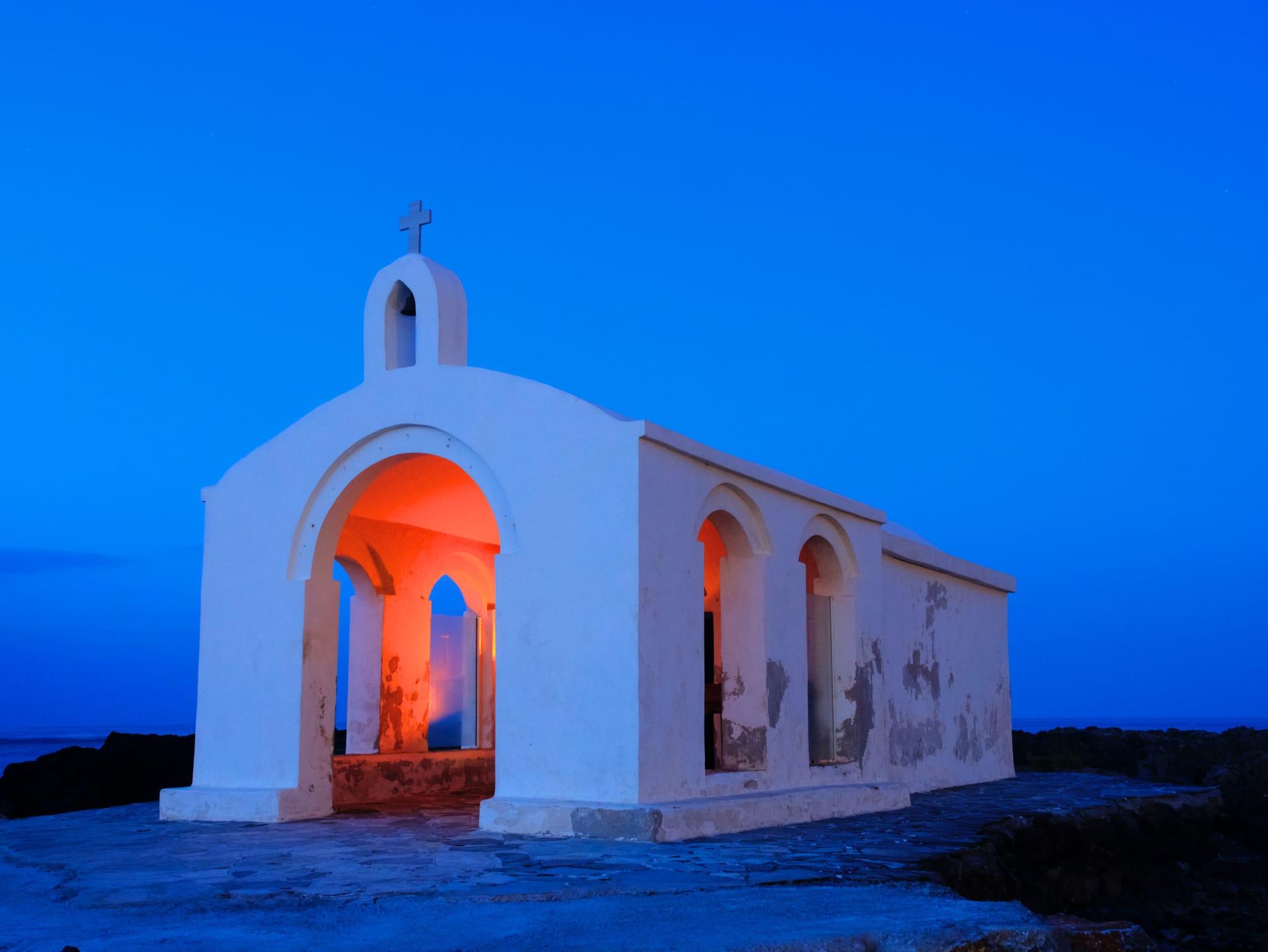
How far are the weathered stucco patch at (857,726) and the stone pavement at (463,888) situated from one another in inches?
69.2

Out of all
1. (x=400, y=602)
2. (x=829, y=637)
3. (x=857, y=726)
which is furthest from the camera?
(x=400, y=602)

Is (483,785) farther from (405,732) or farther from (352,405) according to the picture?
(352,405)

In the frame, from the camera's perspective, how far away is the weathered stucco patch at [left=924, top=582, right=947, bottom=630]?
15047 mm

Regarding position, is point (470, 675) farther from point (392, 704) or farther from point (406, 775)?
→ point (406, 775)

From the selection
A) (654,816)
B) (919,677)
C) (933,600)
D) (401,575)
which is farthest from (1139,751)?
(654,816)

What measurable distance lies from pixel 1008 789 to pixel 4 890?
36.6ft

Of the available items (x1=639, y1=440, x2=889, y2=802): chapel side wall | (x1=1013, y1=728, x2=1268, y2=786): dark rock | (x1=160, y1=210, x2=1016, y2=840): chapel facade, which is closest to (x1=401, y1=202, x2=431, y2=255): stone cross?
(x1=160, y1=210, x2=1016, y2=840): chapel facade

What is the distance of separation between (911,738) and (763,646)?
173 inches

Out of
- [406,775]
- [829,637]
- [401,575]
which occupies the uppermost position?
[401,575]

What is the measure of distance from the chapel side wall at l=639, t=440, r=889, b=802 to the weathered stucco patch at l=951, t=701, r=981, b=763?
3.23 metres

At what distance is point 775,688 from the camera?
10812 millimetres

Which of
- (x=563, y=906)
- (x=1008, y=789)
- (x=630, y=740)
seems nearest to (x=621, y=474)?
(x=630, y=740)

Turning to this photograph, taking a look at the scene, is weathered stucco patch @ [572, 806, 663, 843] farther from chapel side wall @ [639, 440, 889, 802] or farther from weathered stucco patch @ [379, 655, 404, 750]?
weathered stucco patch @ [379, 655, 404, 750]

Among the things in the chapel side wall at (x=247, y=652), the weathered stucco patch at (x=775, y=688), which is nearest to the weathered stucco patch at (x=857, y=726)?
the weathered stucco patch at (x=775, y=688)
